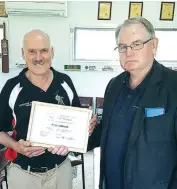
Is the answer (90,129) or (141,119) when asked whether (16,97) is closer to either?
(90,129)

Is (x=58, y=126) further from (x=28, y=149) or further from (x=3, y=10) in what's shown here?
(x=3, y=10)

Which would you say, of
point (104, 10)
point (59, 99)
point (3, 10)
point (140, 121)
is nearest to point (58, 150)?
point (59, 99)

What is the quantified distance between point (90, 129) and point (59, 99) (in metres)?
0.29

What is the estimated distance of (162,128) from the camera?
49.8 inches

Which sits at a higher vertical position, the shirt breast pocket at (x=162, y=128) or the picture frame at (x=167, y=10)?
the picture frame at (x=167, y=10)

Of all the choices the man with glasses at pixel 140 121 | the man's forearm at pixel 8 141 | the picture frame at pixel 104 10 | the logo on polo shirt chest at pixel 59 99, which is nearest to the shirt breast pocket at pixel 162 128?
the man with glasses at pixel 140 121

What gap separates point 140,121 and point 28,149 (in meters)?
0.67

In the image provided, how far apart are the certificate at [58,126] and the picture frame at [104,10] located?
275cm

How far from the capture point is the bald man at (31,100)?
1.64 m

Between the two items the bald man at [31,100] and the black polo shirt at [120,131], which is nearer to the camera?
the black polo shirt at [120,131]

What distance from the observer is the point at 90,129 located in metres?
1.62

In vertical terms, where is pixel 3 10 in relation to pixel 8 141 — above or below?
above

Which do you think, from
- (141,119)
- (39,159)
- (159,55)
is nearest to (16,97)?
(39,159)

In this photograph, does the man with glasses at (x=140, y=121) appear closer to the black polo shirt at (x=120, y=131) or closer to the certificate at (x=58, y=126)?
the black polo shirt at (x=120, y=131)
